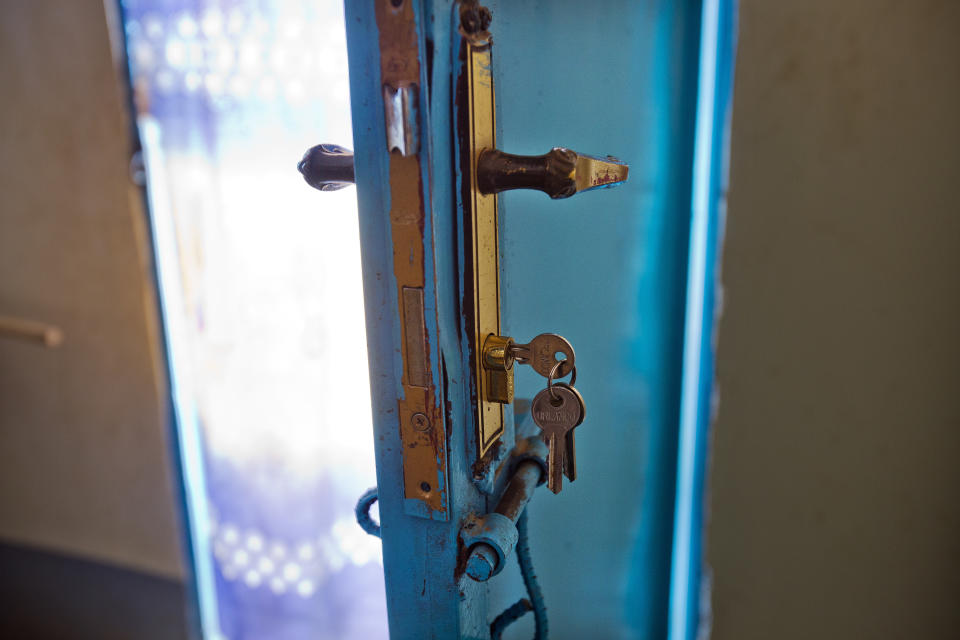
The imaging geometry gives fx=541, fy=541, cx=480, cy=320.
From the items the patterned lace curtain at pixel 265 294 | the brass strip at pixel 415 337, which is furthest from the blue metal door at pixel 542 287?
the patterned lace curtain at pixel 265 294

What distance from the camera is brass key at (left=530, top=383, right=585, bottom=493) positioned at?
0.48m

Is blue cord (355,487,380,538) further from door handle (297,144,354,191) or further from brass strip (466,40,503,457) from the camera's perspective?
door handle (297,144,354,191)

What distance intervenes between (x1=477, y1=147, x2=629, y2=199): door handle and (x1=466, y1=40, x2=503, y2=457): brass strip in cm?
1

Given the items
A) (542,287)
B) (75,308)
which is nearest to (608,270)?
(542,287)

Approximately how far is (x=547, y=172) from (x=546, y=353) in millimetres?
159

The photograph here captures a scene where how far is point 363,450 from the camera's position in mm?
1222

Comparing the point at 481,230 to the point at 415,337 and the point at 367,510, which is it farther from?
the point at 367,510

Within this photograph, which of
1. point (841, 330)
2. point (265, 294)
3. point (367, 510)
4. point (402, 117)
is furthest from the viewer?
point (265, 294)

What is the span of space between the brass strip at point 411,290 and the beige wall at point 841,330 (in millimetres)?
485

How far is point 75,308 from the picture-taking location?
155cm

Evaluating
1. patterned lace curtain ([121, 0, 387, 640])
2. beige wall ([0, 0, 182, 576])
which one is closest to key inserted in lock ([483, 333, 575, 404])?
patterned lace curtain ([121, 0, 387, 640])

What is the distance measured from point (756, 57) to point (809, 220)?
8.6 inches

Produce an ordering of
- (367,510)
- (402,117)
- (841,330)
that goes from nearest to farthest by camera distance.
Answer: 1. (402,117)
2. (367,510)
3. (841,330)

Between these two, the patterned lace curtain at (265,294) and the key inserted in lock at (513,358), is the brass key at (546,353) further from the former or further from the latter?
the patterned lace curtain at (265,294)
